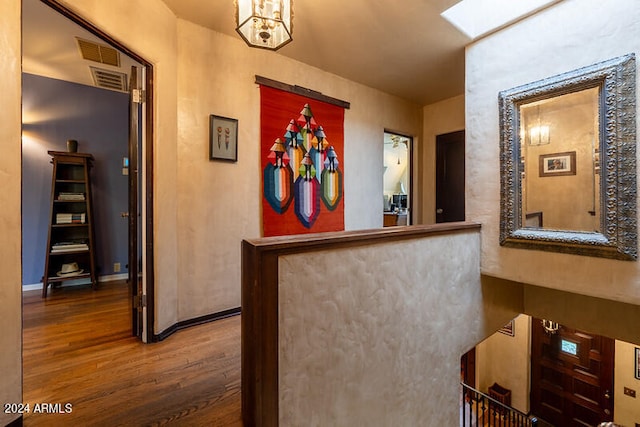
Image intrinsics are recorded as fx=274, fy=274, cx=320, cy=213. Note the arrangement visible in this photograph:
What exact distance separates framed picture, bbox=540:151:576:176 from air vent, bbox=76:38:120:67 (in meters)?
3.99

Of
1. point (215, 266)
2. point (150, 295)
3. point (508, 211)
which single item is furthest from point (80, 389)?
point (508, 211)

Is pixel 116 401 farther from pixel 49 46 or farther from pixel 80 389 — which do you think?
pixel 49 46

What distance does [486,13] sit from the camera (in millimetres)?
2350

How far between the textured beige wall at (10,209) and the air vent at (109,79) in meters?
2.46

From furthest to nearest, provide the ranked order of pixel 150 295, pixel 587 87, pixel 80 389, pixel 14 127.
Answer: pixel 150 295 < pixel 587 87 < pixel 80 389 < pixel 14 127

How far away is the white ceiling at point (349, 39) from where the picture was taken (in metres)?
2.15

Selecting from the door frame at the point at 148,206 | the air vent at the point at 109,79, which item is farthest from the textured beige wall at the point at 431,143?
the air vent at the point at 109,79

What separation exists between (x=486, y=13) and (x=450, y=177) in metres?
2.13

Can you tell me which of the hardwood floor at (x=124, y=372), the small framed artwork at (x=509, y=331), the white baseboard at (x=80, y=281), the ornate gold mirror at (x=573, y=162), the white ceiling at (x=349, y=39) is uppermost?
the white ceiling at (x=349, y=39)

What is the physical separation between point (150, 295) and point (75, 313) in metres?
1.18

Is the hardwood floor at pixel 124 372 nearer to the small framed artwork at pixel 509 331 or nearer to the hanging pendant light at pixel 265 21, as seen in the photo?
the hanging pendant light at pixel 265 21

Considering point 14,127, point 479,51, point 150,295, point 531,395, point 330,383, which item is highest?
point 479,51

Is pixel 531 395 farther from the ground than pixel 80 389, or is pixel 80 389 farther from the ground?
pixel 80 389

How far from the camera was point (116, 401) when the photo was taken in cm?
143
